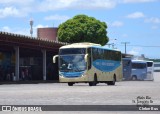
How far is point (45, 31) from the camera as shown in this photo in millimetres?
103875

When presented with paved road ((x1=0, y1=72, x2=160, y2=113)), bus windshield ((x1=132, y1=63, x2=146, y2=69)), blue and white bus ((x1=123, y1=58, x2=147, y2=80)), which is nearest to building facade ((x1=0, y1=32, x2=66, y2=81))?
blue and white bus ((x1=123, y1=58, x2=147, y2=80))

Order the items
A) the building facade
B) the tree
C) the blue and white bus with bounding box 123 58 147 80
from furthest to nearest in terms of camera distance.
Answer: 1. the tree
2. the blue and white bus with bounding box 123 58 147 80
3. the building facade

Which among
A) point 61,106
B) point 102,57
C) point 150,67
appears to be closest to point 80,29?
point 150,67

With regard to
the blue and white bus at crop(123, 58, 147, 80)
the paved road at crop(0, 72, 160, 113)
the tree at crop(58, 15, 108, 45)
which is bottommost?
the paved road at crop(0, 72, 160, 113)

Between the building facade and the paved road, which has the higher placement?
the building facade

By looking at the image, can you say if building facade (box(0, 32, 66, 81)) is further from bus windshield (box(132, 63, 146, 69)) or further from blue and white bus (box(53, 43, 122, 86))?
bus windshield (box(132, 63, 146, 69))

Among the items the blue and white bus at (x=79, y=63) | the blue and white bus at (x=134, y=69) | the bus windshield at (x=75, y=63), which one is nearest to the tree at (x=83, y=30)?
the blue and white bus at (x=134, y=69)

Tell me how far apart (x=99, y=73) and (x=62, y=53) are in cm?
403

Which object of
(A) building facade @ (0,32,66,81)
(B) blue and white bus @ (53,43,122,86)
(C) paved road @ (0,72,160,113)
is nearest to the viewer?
(C) paved road @ (0,72,160,113)

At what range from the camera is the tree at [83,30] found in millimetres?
82688

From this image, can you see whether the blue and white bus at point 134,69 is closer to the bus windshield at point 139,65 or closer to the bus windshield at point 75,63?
the bus windshield at point 139,65

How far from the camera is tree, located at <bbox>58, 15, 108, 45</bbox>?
271 feet

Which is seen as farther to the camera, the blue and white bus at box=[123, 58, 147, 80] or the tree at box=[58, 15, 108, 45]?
the tree at box=[58, 15, 108, 45]

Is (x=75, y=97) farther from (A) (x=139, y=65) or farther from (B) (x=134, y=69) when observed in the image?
(A) (x=139, y=65)
